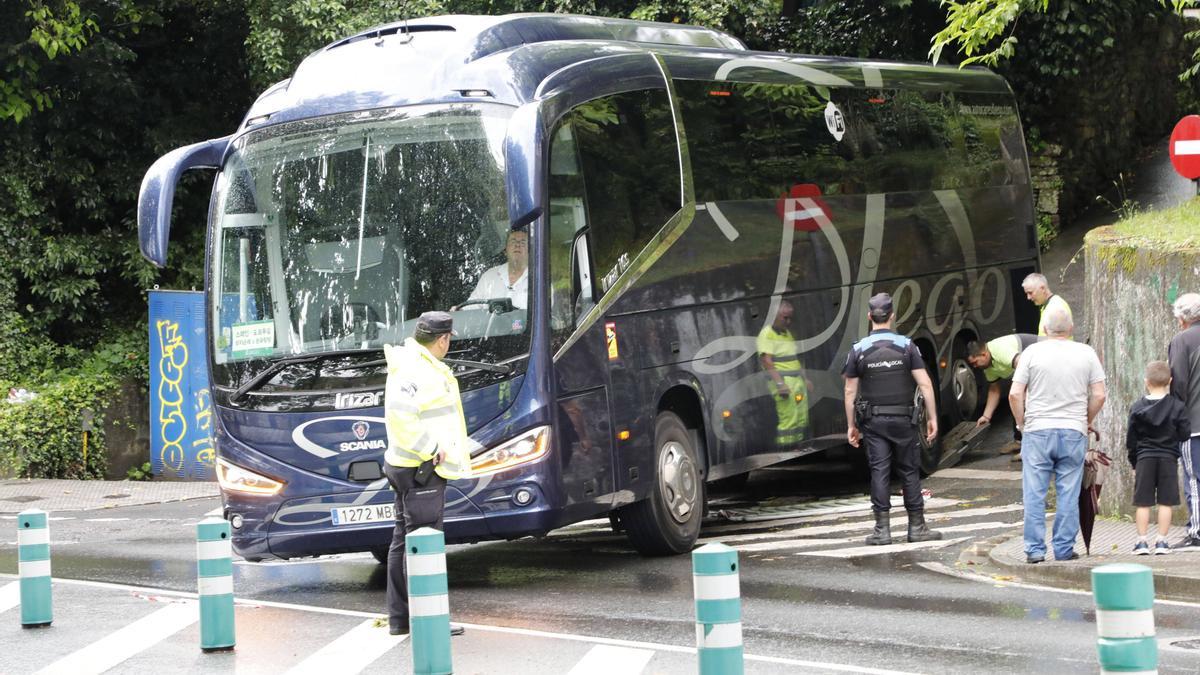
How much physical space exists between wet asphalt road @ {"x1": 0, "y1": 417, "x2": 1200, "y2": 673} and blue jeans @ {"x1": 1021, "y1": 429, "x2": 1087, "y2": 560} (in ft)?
1.83

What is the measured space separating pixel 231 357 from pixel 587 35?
4.21 meters

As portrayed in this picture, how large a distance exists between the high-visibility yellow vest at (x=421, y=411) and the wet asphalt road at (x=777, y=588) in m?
1.19

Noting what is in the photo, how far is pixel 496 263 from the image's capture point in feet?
36.6

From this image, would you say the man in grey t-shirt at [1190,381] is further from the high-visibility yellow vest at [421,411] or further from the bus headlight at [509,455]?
the high-visibility yellow vest at [421,411]

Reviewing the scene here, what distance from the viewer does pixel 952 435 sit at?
18.2 metres

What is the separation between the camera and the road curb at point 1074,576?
32.4 feet

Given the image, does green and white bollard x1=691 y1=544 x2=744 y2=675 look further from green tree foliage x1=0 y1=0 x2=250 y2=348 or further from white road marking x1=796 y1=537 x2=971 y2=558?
green tree foliage x1=0 y1=0 x2=250 y2=348

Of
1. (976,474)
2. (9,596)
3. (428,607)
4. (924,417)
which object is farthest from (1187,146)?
(9,596)

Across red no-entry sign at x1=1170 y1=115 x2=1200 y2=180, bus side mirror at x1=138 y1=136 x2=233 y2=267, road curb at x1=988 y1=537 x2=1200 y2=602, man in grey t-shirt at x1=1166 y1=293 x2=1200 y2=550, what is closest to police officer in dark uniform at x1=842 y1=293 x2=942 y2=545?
road curb at x1=988 y1=537 x2=1200 y2=602

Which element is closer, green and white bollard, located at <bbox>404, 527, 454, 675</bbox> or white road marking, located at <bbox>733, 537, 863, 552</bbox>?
green and white bollard, located at <bbox>404, 527, 454, 675</bbox>

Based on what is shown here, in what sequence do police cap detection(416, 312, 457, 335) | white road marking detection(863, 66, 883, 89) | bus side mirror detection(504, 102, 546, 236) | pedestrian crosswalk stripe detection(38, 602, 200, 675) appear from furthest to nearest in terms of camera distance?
white road marking detection(863, 66, 883, 89)
bus side mirror detection(504, 102, 546, 236)
police cap detection(416, 312, 457, 335)
pedestrian crosswalk stripe detection(38, 602, 200, 675)

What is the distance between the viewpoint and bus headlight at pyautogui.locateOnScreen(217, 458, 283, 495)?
11383mm

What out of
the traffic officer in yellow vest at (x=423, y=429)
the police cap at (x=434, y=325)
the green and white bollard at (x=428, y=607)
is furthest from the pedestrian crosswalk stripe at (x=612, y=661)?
the police cap at (x=434, y=325)

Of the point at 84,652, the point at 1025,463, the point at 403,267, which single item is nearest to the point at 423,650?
the point at 84,652
